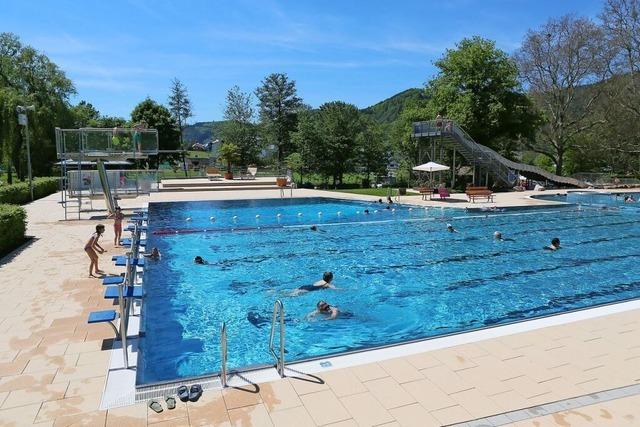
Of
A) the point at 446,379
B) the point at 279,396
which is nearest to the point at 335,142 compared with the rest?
the point at 446,379

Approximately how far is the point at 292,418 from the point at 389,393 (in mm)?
1101

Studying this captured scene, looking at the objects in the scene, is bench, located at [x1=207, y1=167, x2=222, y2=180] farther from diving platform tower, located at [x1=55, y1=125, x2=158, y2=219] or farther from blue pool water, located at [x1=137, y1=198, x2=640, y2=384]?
diving platform tower, located at [x1=55, y1=125, x2=158, y2=219]

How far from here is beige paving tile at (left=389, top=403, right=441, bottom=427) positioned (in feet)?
13.5

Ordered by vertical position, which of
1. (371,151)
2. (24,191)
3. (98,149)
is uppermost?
(371,151)

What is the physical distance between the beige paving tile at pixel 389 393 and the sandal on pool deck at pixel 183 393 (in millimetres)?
1902

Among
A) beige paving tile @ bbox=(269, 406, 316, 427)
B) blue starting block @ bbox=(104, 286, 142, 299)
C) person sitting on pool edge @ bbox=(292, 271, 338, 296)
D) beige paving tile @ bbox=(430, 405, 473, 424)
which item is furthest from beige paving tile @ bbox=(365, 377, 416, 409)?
person sitting on pool edge @ bbox=(292, 271, 338, 296)

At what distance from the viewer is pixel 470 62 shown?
113ft

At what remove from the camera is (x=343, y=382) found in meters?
4.86

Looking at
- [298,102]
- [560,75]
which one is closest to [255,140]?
[298,102]

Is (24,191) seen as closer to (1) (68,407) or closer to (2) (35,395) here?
(2) (35,395)

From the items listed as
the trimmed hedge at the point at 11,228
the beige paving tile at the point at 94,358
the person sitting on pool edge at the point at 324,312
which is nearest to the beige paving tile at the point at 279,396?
the beige paving tile at the point at 94,358

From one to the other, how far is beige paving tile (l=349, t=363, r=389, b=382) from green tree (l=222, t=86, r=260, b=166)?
169 feet

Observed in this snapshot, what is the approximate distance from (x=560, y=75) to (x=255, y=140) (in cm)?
3669

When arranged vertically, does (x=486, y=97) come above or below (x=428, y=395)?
above
